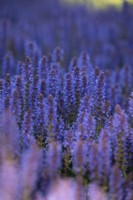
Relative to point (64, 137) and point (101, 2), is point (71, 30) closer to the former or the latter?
point (101, 2)

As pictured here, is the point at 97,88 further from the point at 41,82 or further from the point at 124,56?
the point at 124,56

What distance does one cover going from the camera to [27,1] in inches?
445

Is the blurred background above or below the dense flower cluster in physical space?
above

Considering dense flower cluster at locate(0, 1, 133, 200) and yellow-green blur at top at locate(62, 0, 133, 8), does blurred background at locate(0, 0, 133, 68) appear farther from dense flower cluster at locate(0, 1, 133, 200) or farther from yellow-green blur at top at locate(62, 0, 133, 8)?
dense flower cluster at locate(0, 1, 133, 200)

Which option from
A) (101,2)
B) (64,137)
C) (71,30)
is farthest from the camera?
(101,2)

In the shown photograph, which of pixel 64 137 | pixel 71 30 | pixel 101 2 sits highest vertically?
pixel 101 2

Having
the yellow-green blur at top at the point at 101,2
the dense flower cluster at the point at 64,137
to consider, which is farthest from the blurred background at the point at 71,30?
the dense flower cluster at the point at 64,137

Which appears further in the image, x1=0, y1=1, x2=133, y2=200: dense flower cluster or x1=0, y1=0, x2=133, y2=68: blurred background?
x1=0, y1=0, x2=133, y2=68: blurred background

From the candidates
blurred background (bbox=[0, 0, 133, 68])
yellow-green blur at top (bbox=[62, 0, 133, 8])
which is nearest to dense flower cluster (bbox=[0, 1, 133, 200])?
blurred background (bbox=[0, 0, 133, 68])

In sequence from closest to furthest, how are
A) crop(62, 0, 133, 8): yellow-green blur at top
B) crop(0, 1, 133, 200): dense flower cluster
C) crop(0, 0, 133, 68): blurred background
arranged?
crop(0, 1, 133, 200): dense flower cluster, crop(0, 0, 133, 68): blurred background, crop(62, 0, 133, 8): yellow-green blur at top

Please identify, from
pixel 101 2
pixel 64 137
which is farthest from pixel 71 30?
pixel 64 137

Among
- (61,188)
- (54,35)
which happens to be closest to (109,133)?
(61,188)

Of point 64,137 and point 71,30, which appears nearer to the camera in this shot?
point 64,137

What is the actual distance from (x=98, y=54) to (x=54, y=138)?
4.08 metres
